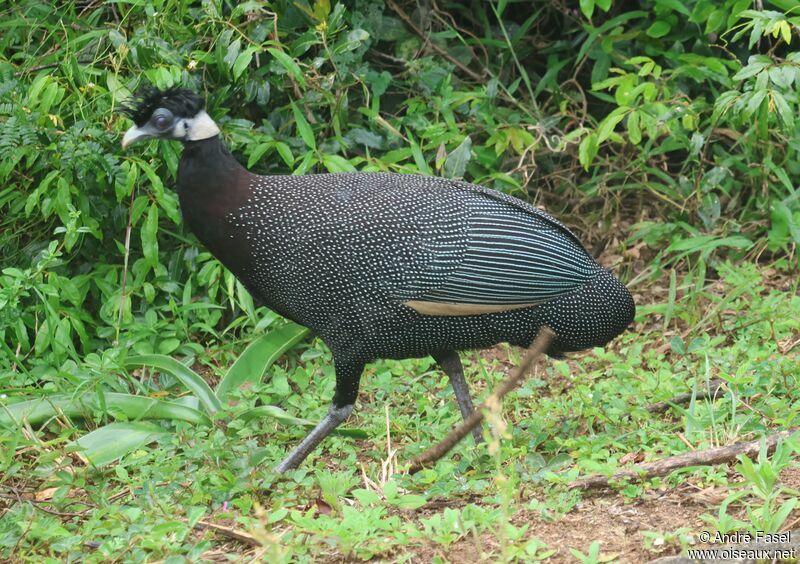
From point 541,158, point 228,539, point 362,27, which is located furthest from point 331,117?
point 228,539

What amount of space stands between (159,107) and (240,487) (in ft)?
4.32

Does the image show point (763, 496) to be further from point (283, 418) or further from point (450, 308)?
point (283, 418)

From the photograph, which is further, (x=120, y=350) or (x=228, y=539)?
(x=120, y=350)

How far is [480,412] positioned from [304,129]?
8.30 feet

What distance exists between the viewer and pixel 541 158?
5.70m

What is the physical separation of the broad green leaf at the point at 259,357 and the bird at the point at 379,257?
2.43ft

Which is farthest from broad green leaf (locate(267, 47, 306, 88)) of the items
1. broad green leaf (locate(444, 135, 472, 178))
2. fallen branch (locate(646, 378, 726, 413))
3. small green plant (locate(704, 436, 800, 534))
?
small green plant (locate(704, 436, 800, 534))

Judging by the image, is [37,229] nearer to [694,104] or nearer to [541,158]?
[541,158]

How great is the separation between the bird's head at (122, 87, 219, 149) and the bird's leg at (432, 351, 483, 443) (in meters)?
1.14

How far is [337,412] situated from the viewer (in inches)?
147

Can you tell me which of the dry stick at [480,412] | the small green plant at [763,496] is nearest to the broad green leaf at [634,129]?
the dry stick at [480,412]

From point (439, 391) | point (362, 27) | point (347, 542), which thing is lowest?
point (439, 391)

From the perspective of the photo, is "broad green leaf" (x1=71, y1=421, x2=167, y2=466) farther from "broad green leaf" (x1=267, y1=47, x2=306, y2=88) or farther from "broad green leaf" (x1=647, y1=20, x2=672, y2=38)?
"broad green leaf" (x1=647, y1=20, x2=672, y2=38)

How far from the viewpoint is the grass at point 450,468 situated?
2740 millimetres
